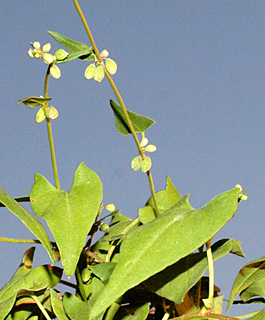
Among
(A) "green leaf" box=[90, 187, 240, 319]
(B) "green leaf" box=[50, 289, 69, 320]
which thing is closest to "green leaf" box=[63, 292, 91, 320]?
(B) "green leaf" box=[50, 289, 69, 320]

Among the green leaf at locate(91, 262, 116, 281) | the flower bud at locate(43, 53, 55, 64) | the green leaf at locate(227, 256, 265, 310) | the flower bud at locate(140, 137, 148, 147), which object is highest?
the flower bud at locate(43, 53, 55, 64)

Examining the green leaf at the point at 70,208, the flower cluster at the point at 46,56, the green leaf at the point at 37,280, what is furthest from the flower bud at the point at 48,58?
the green leaf at the point at 37,280

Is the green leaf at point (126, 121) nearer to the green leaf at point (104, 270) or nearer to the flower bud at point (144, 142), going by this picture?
the flower bud at point (144, 142)

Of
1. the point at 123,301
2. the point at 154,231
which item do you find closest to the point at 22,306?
the point at 123,301

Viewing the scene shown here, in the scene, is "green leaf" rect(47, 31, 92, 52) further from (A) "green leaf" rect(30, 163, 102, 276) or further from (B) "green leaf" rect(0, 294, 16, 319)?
(B) "green leaf" rect(0, 294, 16, 319)

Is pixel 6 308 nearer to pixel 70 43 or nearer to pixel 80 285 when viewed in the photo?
pixel 80 285

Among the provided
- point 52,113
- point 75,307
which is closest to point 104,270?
point 75,307
